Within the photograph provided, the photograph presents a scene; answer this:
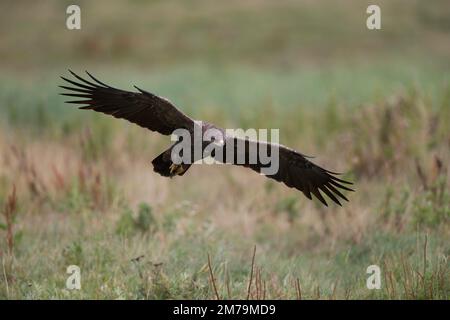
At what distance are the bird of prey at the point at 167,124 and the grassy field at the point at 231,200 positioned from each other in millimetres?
773

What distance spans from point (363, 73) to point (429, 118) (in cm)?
608

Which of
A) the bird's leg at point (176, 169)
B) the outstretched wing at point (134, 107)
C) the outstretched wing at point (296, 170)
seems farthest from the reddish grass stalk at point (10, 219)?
the outstretched wing at point (296, 170)

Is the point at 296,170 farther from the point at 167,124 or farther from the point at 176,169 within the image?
the point at 167,124

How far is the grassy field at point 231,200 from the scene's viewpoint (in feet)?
21.6

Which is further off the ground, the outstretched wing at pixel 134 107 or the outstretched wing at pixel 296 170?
the outstretched wing at pixel 134 107

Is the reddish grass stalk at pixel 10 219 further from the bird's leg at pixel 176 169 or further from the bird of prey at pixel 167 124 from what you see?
the bird's leg at pixel 176 169

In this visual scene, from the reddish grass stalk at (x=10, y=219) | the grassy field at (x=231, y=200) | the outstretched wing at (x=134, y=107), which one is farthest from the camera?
the reddish grass stalk at (x=10, y=219)

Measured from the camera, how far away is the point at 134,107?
680cm

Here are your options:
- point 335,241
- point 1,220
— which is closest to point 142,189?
point 1,220

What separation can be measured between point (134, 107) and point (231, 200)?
2.84m

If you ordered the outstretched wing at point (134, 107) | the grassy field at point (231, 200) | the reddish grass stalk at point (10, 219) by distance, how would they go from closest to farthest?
the grassy field at point (231, 200), the outstretched wing at point (134, 107), the reddish grass stalk at point (10, 219)

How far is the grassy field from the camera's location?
6598 mm

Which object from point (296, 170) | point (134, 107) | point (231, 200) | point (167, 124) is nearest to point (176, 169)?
point (167, 124)

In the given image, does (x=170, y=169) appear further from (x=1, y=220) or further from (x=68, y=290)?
(x=1, y=220)
